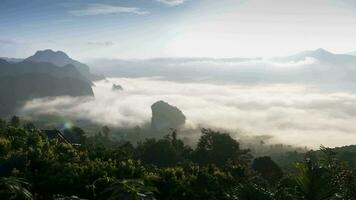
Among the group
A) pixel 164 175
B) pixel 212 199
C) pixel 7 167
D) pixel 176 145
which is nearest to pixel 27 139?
pixel 7 167

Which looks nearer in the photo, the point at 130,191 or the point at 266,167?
the point at 130,191

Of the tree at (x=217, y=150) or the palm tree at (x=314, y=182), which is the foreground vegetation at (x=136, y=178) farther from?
the tree at (x=217, y=150)

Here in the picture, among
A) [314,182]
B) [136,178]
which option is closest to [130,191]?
[314,182]

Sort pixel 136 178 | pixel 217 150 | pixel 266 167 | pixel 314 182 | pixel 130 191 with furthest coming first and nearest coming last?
1. pixel 217 150
2. pixel 266 167
3. pixel 136 178
4. pixel 130 191
5. pixel 314 182

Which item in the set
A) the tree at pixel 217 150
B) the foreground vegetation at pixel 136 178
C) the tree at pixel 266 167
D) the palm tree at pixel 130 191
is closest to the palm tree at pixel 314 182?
the foreground vegetation at pixel 136 178

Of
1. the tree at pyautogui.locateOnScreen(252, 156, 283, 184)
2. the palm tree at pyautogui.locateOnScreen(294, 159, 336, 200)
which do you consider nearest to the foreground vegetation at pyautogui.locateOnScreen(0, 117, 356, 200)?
the palm tree at pyautogui.locateOnScreen(294, 159, 336, 200)

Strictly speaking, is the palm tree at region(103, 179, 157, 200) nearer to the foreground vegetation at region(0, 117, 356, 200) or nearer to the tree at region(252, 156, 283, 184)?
the foreground vegetation at region(0, 117, 356, 200)

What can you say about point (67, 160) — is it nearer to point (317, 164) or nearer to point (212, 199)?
point (212, 199)

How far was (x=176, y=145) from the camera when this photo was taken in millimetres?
101562

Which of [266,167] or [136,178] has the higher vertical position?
[136,178]

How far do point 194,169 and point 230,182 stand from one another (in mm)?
3860

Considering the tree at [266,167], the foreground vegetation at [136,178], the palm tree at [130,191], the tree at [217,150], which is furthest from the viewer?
the tree at [217,150]

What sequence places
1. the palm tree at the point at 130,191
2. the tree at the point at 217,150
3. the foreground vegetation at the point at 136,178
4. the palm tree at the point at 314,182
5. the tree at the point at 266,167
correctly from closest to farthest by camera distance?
the palm tree at the point at 314,182, the foreground vegetation at the point at 136,178, the palm tree at the point at 130,191, the tree at the point at 266,167, the tree at the point at 217,150

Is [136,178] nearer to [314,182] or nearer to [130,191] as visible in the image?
[130,191]
